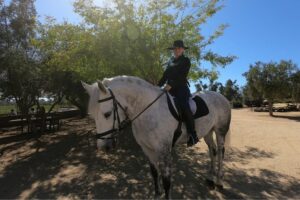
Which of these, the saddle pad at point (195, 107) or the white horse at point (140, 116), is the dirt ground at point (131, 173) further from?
the saddle pad at point (195, 107)

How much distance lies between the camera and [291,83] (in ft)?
124

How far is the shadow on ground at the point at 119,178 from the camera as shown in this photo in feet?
22.6

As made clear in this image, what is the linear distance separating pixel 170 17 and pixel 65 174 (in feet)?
21.6

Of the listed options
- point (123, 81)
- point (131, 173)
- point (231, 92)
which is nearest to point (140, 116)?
point (123, 81)

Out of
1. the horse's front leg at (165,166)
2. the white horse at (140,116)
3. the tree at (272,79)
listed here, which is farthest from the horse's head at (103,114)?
the tree at (272,79)

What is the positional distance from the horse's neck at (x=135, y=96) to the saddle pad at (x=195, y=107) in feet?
1.10

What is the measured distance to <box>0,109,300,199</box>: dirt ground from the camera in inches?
273

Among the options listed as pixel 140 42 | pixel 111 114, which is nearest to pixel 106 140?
pixel 111 114

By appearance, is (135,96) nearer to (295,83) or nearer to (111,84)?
(111,84)

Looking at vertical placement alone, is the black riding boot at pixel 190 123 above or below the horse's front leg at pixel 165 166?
above

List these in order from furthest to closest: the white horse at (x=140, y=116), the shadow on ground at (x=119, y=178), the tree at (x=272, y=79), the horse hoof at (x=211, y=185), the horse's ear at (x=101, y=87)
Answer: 1. the tree at (x=272, y=79)
2. the horse hoof at (x=211, y=185)
3. the shadow on ground at (x=119, y=178)
4. the white horse at (x=140, y=116)
5. the horse's ear at (x=101, y=87)

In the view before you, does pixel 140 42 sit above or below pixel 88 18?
below

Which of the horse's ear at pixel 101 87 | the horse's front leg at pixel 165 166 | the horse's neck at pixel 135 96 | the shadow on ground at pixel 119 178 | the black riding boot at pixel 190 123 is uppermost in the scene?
the horse's ear at pixel 101 87

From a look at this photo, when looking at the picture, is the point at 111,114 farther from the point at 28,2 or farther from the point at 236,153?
the point at 28,2
